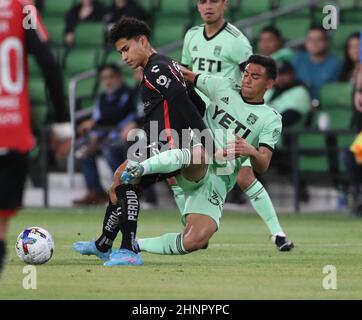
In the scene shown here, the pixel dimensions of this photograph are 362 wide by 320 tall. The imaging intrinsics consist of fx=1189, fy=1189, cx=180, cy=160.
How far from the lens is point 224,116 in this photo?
980 centimetres

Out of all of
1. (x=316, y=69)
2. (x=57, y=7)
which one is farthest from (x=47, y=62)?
(x=57, y=7)

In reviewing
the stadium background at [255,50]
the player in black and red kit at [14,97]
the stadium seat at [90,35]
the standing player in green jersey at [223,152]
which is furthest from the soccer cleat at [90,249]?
the stadium seat at [90,35]

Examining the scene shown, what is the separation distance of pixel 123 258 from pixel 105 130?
750 cm

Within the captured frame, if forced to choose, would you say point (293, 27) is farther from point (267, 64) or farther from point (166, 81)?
point (166, 81)

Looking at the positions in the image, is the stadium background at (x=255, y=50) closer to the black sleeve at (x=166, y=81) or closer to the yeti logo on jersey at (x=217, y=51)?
the yeti logo on jersey at (x=217, y=51)

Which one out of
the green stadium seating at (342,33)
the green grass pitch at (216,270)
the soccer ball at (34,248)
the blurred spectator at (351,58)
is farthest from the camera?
the green stadium seating at (342,33)

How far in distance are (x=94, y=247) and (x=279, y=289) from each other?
215 centimetres

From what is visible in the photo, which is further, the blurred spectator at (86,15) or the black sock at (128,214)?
the blurred spectator at (86,15)

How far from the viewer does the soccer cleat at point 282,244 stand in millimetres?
10109

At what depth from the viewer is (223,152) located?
29.8 ft

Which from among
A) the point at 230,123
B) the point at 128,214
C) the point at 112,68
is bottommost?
the point at 128,214

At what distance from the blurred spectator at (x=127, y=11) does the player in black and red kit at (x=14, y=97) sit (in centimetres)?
1064
